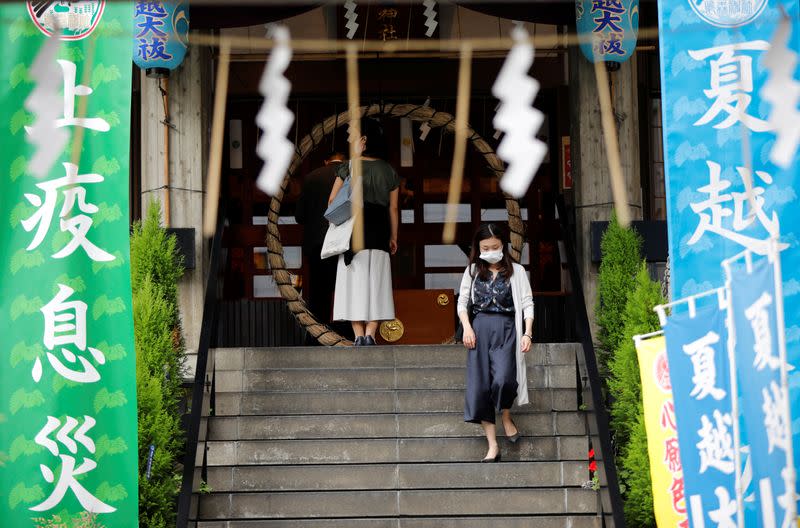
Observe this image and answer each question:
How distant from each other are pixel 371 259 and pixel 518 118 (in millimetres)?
2639

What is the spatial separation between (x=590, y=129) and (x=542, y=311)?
1993 mm

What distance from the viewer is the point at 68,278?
735 centimetres

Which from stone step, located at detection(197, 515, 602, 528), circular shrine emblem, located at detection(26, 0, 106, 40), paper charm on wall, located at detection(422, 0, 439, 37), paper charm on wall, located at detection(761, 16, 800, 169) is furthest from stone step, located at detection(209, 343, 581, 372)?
paper charm on wall, located at detection(422, 0, 439, 37)

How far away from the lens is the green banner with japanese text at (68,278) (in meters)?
7.25

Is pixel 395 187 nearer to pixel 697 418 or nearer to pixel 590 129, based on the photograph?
pixel 590 129

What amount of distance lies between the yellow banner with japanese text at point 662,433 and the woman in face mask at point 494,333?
2.39m

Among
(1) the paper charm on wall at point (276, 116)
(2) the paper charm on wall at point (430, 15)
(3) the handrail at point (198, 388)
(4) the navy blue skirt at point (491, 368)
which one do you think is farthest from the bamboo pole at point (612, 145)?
(3) the handrail at point (198, 388)

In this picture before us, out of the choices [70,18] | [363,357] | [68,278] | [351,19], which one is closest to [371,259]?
[363,357]

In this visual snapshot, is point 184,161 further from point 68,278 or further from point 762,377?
point 762,377

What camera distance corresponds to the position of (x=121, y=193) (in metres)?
7.50

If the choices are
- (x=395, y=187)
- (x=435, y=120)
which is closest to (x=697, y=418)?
(x=395, y=187)

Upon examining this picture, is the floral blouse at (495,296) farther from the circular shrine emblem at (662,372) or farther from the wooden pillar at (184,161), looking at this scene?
the wooden pillar at (184,161)

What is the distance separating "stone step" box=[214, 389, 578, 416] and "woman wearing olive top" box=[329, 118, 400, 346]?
1147 millimetres

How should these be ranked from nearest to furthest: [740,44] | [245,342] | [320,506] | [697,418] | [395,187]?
1. [697,418]
2. [740,44]
3. [320,506]
4. [395,187]
5. [245,342]
